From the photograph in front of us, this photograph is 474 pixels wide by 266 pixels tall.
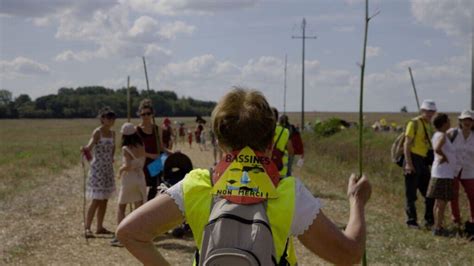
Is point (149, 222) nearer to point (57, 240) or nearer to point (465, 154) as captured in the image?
point (57, 240)

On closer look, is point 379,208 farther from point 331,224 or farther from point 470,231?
point 331,224

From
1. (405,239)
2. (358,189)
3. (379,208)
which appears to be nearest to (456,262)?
(405,239)

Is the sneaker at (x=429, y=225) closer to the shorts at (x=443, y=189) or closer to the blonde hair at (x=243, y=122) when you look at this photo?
the shorts at (x=443, y=189)

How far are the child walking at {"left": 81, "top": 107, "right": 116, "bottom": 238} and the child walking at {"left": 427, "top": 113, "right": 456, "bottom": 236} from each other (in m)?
4.37

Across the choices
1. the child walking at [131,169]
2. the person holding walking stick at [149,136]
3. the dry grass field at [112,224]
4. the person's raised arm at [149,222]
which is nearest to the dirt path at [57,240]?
the dry grass field at [112,224]

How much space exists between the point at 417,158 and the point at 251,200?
25.5 feet

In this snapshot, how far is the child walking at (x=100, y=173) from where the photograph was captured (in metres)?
9.16

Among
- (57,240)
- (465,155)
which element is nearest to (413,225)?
(465,155)

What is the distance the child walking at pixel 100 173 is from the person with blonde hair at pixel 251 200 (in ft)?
22.1

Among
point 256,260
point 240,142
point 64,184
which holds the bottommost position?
point 64,184

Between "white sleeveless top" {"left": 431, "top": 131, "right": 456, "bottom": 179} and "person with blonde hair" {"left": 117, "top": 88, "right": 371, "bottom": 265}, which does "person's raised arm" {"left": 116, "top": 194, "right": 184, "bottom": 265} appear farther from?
"white sleeveless top" {"left": 431, "top": 131, "right": 456, "bottom": 179}

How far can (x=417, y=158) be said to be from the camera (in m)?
9.67

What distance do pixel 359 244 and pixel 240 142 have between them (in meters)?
0.58

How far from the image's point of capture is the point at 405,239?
28.9 ft
